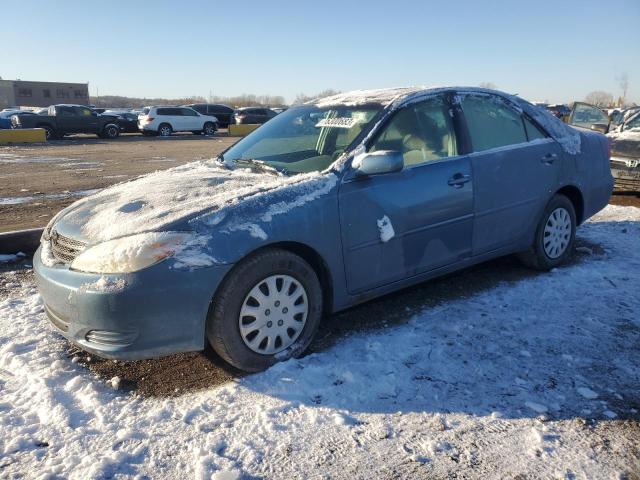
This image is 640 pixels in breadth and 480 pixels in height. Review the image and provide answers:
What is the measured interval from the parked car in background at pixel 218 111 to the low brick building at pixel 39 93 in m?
49.9

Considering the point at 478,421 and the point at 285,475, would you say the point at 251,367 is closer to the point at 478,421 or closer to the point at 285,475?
the point at 285,475

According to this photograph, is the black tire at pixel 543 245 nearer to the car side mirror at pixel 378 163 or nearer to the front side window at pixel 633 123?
the car side mirror at pixel 378 163

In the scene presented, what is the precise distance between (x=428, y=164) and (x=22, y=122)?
23.4 metres

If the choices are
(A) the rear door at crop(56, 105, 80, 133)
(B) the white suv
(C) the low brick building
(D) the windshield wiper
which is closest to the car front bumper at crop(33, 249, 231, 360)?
(D) the windshield wiper

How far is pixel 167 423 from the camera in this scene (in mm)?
2566

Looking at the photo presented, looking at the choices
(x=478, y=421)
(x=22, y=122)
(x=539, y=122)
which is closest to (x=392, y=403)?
(x=478, y=421)

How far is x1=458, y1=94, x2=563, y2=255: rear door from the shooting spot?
4.03m

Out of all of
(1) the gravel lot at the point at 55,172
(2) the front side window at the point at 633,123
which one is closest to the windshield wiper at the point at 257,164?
(1) the gravel lot at the point at 55,172

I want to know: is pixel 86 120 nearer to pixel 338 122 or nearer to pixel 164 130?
pixel 164 130

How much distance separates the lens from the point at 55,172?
11883 mm

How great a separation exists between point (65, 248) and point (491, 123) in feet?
10.7

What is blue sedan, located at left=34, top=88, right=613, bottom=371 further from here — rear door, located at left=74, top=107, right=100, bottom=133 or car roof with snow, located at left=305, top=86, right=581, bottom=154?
rear door, located at left=74, top=107, right=100, bottom=133

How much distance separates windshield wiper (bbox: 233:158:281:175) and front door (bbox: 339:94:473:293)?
1.97ft

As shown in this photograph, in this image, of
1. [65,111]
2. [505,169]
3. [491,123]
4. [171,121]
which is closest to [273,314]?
[505,169]
